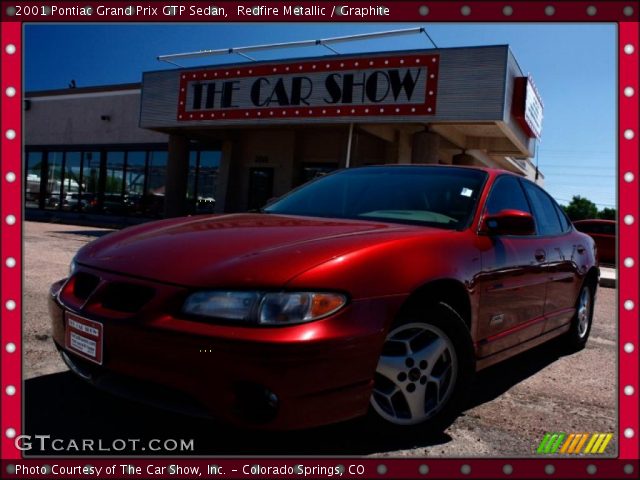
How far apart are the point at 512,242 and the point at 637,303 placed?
4.93 ft

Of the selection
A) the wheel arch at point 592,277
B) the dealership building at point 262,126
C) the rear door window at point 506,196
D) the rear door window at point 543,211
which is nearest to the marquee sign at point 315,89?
the dealership building at point 262,126

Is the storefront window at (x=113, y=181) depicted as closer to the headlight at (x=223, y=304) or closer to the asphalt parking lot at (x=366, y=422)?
the asphalt parking lot at (x=366, y=422)

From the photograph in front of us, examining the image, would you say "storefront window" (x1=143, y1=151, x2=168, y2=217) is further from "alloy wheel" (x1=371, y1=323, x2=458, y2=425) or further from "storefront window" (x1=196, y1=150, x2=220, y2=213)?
"alloy wheel" (x1=371, y1=323, x2=458, y2=425)

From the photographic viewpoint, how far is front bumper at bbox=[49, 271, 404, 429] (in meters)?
1.95

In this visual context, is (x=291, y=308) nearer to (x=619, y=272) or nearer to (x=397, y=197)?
(x=619, y=272)

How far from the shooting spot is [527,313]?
338 centimetres

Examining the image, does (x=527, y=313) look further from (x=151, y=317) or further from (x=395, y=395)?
(x=151, y=317)

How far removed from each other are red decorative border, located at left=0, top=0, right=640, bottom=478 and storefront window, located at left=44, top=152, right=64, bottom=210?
2507 centimetres

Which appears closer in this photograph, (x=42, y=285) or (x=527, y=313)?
(x=527, y=313)

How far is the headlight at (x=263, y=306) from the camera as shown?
2.01m

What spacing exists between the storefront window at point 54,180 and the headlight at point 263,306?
25.1 meters

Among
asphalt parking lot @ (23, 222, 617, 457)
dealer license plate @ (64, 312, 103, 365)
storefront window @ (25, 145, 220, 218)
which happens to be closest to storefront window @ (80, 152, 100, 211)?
storefront window @ (25, 145, 220, 218)

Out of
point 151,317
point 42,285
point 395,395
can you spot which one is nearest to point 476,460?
point 395,395

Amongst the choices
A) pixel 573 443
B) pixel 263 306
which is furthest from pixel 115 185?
pixel 573 443
